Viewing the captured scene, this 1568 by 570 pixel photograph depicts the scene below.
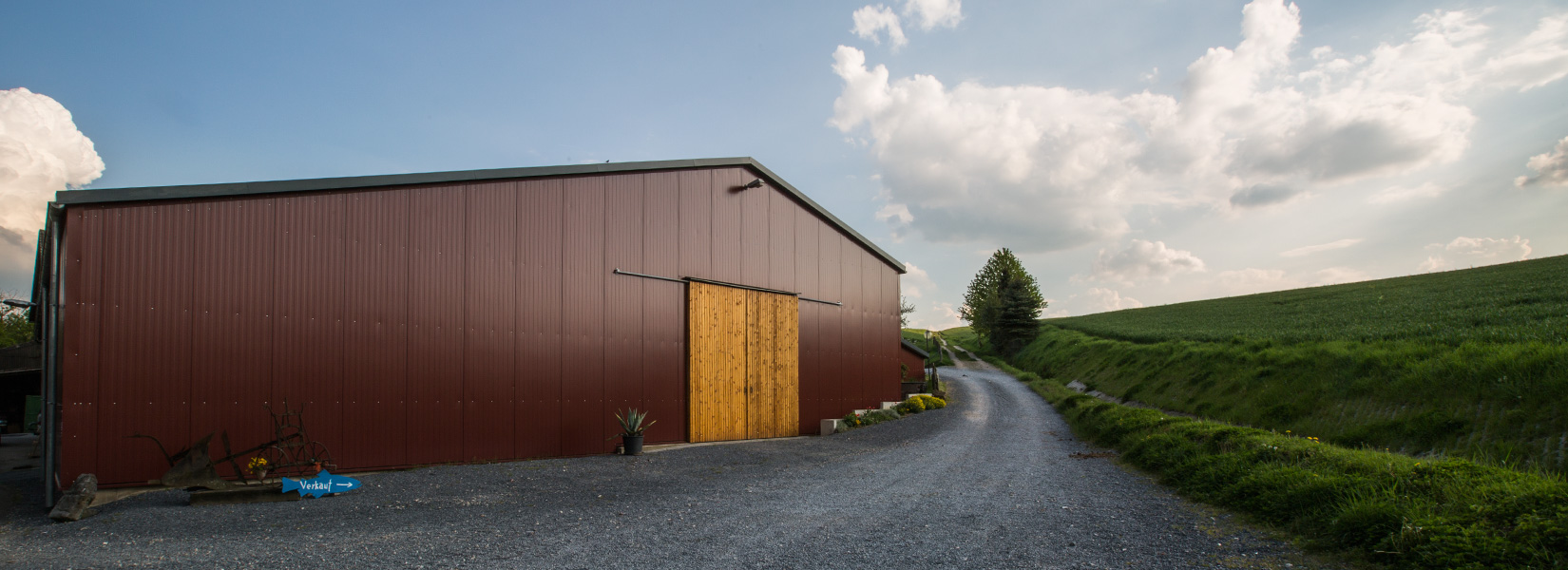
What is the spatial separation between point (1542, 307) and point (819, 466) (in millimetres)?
16910

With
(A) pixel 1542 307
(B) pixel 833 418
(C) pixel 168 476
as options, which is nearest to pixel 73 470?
(C) pixel 168 476

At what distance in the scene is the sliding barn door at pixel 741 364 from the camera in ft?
46.8

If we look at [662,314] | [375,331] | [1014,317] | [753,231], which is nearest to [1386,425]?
[753,231]

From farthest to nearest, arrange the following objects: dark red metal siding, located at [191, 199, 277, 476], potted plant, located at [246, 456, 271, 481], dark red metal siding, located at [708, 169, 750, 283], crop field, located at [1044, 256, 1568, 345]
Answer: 1. dark red metal siding, located at [708, 169, 750, 283]
2. crop field, located at [1044, 256, 1568, 345]
3. dark red metal siding, located at [191, 199, 277, 476]
4. potted plant, located at [246, 456, 271, 481]

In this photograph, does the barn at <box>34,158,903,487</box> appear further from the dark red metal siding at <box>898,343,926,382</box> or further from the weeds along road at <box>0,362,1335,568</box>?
the dark red metal siding at <box>898,343,926,382</box>

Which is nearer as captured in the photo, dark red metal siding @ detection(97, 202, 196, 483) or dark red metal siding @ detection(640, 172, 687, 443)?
dark red metal siding @ detection(97, 202, 196, 483)

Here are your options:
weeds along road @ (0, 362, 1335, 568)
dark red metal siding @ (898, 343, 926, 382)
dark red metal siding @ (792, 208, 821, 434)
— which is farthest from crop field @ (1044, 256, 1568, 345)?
dark red metal siding @ (792, 208, 821, 434)

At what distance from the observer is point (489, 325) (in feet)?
35.9

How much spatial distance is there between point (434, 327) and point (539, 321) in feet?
5.37

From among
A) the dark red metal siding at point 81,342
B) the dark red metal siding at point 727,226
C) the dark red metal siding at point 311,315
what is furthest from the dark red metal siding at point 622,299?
the dark red metal siding at point 81,342

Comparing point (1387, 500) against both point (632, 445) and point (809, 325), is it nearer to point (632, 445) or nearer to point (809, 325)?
point (632, 445)

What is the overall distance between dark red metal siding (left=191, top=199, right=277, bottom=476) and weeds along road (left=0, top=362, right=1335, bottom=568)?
1096 millimetres

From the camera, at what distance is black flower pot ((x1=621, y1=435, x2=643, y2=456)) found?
12.1m

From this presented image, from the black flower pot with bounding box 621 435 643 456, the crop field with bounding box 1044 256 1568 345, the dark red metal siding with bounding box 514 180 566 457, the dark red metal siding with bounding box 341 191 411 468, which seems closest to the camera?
the dark red metal siding with bounding box 341 191 411 468
